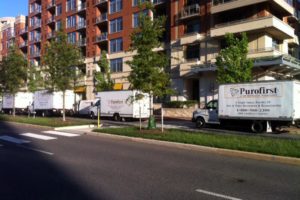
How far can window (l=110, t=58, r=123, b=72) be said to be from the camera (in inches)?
2142

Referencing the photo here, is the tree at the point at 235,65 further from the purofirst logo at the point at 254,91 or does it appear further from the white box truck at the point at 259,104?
the purofirst logo at the point at 254,91

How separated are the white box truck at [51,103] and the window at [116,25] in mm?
14201

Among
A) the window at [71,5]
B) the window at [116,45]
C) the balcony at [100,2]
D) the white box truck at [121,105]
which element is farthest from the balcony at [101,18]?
the white box truck at [121,105]

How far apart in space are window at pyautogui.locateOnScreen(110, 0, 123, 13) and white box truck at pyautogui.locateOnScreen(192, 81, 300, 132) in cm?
3478

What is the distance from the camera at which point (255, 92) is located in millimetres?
21703

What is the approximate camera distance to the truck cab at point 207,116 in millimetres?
24547

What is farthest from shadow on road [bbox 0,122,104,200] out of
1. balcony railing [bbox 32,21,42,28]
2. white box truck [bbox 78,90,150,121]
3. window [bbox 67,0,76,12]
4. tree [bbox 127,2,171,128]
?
balcony railing [bbox 32,21,42,28]

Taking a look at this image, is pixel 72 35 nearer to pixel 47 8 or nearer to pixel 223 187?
pixel 47 8

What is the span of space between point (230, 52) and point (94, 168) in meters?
23.4

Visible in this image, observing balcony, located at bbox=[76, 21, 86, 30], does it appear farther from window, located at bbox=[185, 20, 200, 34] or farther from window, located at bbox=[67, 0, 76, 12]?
window, located at bbox=[185, 20, 200, 34]

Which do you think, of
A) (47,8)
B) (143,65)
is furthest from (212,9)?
(47,8)

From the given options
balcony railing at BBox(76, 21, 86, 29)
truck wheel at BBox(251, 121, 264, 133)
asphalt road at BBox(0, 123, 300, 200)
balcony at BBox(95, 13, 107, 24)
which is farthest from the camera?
balcony railing at BBox(76, 21, 86, 29)

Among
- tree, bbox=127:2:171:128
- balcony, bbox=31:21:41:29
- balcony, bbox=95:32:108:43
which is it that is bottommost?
tree, bbox=127:2:171:128

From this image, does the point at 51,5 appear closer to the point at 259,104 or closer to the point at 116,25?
the point at 116,25
